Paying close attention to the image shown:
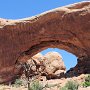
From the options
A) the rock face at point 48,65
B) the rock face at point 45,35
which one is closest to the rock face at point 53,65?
the rock face at point 48,65

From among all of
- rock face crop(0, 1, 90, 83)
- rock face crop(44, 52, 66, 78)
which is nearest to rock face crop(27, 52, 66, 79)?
rock face crop(44, 52, 66, 78)

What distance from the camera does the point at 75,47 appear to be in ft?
101

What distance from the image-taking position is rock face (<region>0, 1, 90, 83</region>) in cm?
2861

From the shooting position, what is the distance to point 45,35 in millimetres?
30422

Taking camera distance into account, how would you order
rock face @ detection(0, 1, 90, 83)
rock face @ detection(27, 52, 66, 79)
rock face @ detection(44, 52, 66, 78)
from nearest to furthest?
rock face @ detection(0, 1, 90, 83) → rock face @ detection(27, 52, 66, 79) → rock face @ detection(44, 52, 66, 78)

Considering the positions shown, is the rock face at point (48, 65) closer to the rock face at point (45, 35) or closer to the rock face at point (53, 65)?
the rock face at point (53, 65)

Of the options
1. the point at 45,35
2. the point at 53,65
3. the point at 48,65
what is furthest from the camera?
the point at 53,65

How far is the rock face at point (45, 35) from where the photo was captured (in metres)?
28.6

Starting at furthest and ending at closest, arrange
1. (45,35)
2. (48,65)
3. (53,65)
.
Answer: (53,65) → (48,65) → (45,35)

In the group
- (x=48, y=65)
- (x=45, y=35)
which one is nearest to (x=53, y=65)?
(x=48, y=65)

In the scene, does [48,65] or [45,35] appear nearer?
[45,35]

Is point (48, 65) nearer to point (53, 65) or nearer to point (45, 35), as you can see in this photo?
point (53, 65)

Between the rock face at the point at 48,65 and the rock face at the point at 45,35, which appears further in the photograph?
the rock face at the point at 48,65

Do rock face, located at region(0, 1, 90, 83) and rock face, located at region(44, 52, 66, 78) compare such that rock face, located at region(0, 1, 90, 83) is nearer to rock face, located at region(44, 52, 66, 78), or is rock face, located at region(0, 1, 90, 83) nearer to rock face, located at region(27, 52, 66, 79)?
rock face, located at region(27, 52, 66, 79)
